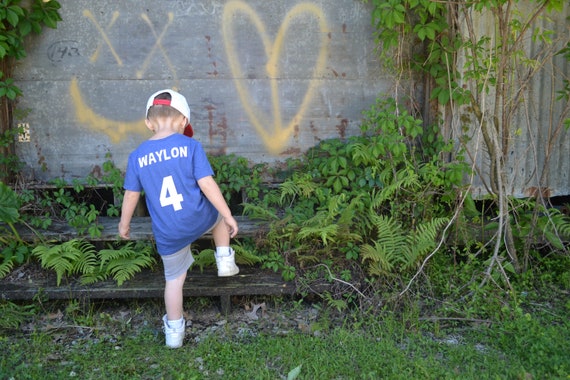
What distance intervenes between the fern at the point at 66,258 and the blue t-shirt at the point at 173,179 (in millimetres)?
1047

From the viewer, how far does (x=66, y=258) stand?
4785 millimetres

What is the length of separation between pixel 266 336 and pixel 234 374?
0.58 metres

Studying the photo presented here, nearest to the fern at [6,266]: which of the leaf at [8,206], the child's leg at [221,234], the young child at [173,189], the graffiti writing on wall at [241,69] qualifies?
the leaf at [8,206]

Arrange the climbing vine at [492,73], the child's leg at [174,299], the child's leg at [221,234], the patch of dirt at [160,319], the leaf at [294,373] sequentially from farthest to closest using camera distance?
the climbing vine at [492,73], the patch of dirt at [160,319], the child's leg at [221,234], the child's leg at [174,299], the leaf at [294,373]

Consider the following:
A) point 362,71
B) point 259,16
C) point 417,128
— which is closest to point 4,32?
Answer: point 259,16

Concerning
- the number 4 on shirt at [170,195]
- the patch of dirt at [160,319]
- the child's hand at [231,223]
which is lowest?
the patch of dirt at [160,319]

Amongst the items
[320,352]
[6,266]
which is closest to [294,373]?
[320,352]

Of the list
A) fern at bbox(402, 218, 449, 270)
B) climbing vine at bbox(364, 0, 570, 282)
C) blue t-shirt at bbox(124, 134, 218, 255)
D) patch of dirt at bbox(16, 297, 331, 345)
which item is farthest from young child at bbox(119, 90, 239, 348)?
climbing vine at bbox(364, 0, 570, 282)

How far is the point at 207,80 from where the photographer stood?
5.55m

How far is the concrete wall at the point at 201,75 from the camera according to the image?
5.45 metres

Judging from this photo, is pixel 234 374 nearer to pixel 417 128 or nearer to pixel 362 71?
pixel 417 128

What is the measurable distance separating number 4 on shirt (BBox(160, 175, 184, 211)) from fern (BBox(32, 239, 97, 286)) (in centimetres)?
115

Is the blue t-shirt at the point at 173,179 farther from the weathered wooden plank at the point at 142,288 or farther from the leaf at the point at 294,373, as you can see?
the leaf at the point at 294,373

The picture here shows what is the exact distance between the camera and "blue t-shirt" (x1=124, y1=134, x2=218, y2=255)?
394 centimetres
